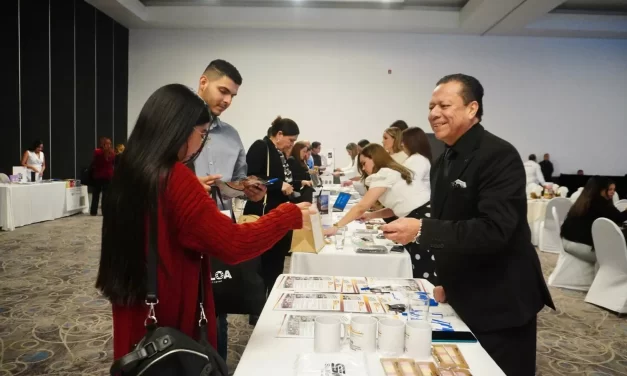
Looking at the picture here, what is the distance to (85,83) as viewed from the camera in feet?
33.7

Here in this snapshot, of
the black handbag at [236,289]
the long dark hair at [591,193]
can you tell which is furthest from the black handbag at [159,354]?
the long dark hair at [591,193]

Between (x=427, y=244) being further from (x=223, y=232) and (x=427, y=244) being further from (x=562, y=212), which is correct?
(x=562, y=212)

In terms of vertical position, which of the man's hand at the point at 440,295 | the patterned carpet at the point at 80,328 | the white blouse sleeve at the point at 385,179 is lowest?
the patterned carpet at the point at 80,328

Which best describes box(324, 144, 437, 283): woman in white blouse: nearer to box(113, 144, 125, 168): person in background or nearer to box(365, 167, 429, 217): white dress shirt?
box(365, 167, 429, 217): white dress shirt

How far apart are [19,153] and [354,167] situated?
6.24 metres

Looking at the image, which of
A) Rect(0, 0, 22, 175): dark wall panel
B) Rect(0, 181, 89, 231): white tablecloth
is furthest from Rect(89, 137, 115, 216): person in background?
Rect(0, 0, 22, 175): dark wall panel

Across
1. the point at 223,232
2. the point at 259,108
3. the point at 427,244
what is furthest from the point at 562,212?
the point at 259,108

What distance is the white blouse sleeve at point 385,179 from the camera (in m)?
3.09

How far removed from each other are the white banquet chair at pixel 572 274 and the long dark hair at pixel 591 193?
20.5 inches

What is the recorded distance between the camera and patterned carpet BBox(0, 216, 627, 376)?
2.82 m

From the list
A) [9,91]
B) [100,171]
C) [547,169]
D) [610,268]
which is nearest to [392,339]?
[610,268]

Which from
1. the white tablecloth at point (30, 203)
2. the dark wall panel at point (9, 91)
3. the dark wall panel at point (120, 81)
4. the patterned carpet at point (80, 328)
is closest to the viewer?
the patterned carpet at point (80, 328)

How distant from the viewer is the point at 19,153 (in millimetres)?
8281

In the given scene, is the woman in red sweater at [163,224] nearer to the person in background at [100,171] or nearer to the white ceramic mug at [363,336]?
the white ceramic mug at [363,336]
